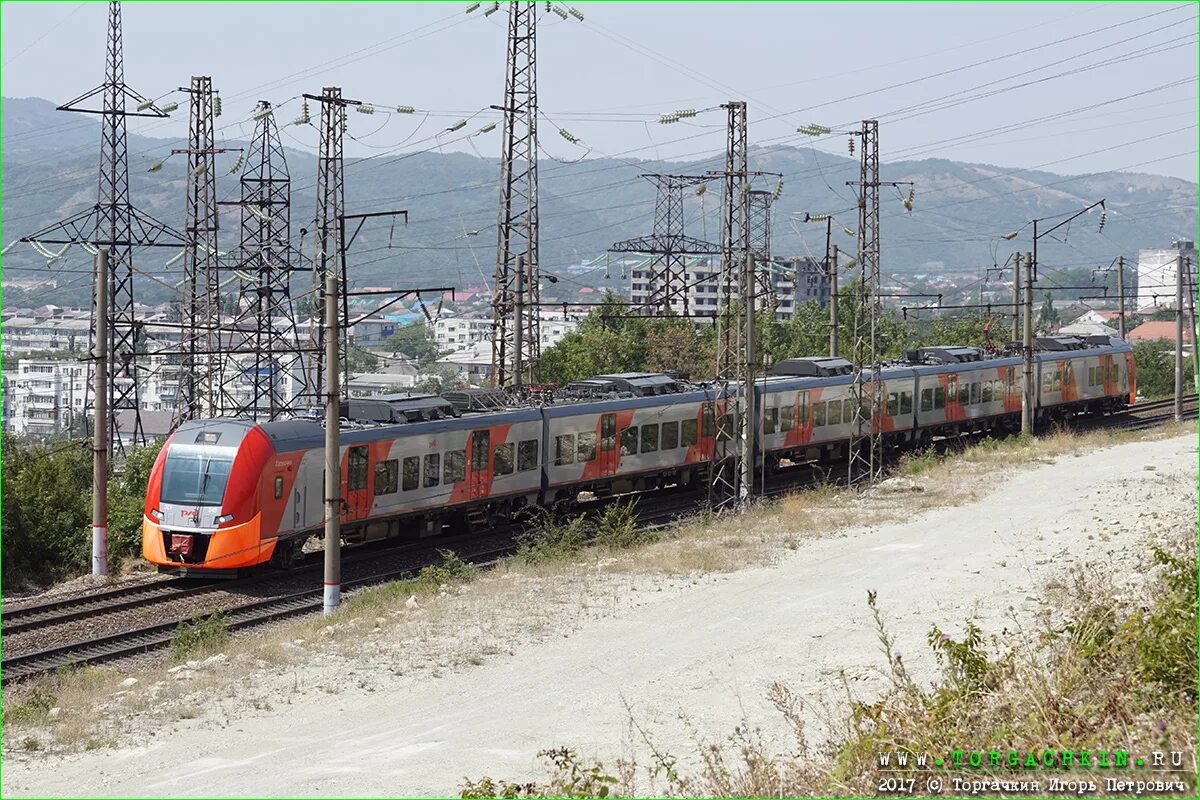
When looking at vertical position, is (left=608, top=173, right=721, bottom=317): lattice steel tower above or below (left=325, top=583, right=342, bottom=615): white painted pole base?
above

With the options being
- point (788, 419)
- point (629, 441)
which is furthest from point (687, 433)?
point (788, 419)

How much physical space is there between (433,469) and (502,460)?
2.15 m

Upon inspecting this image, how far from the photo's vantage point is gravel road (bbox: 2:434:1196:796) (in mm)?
12781

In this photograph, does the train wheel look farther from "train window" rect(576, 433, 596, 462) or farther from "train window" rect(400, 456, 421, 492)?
"train window" rect(576, 433, 596, 462)

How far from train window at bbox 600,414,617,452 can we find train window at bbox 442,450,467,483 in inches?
167

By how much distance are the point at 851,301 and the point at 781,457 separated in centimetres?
3880

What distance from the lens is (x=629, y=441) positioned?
3178 cm

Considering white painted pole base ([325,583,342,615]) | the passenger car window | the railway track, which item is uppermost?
the passenger car window

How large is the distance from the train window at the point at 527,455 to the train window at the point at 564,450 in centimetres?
60

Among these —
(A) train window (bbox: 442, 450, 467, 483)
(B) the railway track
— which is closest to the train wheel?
(B) the railway track

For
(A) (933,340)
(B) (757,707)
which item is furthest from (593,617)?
(A) (933,340)

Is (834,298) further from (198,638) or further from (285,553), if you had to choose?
(198,638)

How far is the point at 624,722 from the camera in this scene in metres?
14.0

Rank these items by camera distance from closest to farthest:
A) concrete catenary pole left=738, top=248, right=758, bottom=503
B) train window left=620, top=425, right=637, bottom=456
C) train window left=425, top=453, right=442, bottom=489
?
train window left=425, top=453, right=442, bottom=489 < concrete catenary pole left=738, top=248, right=758, bottom=503 < train window left=620, top=425, right=637, bottom=456
